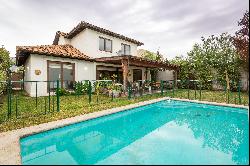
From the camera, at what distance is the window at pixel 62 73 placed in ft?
54.7

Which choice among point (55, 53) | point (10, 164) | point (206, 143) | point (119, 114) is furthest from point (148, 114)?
point (55, 53)

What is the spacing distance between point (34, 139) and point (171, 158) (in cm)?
439

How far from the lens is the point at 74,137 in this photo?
7531 mm

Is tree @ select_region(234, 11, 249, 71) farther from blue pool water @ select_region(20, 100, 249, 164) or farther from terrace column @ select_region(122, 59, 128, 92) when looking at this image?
terrace column @ select_region(122, 59, 128, 92)

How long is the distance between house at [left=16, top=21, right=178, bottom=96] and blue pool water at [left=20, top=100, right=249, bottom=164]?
7.28 m

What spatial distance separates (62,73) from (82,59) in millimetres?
2230

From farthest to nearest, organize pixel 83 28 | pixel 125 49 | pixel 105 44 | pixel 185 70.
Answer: pixel 185 70 < pixel 125 49 < pixel 105 44 < pixel 83 28

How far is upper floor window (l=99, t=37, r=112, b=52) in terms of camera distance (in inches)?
845

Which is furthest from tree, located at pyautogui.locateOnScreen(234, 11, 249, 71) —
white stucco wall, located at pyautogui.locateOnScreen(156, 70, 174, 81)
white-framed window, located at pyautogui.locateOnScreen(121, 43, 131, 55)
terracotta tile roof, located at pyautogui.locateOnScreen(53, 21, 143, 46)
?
white stucco wall, located at pyautogui.locateOnScreen(156, 70, 174, 81)

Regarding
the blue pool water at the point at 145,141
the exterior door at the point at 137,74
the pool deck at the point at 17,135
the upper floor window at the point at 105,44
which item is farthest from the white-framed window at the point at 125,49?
the pool deck at the point at 17,135

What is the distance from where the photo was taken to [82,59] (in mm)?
18562

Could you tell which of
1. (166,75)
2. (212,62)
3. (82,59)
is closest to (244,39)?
(82,59)

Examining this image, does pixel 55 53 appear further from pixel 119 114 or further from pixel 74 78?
pixel 119 114

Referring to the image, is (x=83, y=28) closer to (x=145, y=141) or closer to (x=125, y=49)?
(x=125, y=49)
